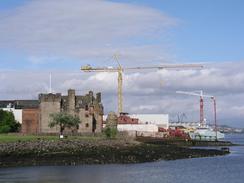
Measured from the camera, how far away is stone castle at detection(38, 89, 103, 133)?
154 meters

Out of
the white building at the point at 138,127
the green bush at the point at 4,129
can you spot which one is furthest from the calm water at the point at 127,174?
the white building at the point at 138,127

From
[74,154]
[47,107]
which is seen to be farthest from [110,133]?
[74,154]

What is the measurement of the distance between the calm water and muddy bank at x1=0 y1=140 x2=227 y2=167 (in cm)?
516

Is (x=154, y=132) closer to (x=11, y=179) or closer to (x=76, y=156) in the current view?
(x=76, y=156)

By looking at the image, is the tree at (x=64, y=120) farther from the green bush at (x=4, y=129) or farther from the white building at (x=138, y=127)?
the white building at (x=138, y=127)

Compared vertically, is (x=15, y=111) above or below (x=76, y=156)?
above

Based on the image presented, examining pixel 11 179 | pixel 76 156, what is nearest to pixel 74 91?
pixel 76 156

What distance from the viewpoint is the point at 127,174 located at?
213ft

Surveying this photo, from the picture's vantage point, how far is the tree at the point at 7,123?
14671cm

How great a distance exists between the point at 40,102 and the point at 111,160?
78.3 meters

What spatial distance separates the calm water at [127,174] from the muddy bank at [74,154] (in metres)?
5.16

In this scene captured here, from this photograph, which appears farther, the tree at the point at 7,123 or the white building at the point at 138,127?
the white building at the point at 138,127

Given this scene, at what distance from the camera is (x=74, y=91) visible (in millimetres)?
158375

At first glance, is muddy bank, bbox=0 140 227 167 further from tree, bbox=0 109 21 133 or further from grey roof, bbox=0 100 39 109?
grey roof, bbox=0 100 39 109
